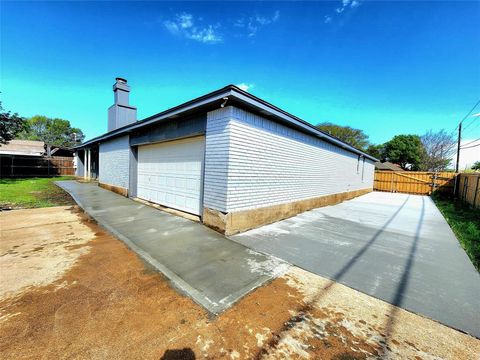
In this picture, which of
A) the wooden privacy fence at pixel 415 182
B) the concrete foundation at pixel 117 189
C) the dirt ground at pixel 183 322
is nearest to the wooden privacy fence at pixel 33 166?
the concrete foundation at pixel 117 189

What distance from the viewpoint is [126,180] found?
9.48m

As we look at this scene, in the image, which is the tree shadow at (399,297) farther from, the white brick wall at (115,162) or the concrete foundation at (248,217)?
the white brick wall at (115,162)

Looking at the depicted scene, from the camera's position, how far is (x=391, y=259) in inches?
152

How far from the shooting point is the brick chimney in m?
12.8

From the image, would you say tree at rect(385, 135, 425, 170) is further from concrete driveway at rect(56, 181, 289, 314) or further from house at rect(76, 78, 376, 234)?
concrete driveway at rect(56, 181, 289, 314)

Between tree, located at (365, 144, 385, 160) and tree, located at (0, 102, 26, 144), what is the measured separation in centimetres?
4724

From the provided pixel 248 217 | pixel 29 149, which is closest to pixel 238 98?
pixel 248 217

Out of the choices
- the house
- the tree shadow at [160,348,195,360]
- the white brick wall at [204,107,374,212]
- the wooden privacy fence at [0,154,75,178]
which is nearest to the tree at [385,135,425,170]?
the house

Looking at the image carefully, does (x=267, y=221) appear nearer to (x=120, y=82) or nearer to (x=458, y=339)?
(x=458, y=339)

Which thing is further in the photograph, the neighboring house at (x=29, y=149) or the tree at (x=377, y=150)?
the tree at (x=377, y=150)

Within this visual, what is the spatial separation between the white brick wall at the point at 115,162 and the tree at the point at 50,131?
126ft

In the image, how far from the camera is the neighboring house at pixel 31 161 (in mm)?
18281

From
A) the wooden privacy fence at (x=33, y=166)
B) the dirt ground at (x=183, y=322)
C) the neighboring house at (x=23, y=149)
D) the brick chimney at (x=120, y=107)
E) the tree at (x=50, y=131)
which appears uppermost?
the tree at (x=50, y=131)

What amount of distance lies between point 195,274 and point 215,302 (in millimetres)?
738
